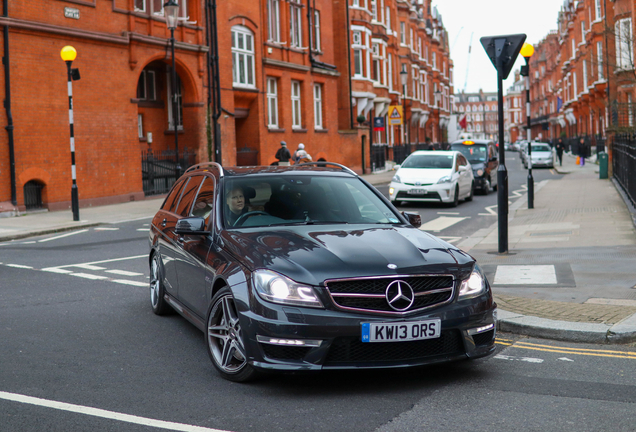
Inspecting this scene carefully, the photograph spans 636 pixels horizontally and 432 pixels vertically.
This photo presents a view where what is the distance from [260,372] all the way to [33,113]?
18075mm

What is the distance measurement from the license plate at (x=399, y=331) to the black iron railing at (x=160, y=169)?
856 inches

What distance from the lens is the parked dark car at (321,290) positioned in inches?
179

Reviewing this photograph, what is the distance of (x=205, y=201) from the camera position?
6289mm

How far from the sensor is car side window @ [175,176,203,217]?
677cm

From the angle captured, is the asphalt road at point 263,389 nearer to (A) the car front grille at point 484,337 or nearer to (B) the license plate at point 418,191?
(A) the car front grille at point 484,337

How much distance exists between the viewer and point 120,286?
359 inches

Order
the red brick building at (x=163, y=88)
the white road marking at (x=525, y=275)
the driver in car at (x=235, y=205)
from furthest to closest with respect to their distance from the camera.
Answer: the red brick building at (x=163, y=88) → the white road marking at (x=525, y=275) → the driver in car at (x=235, y=205)

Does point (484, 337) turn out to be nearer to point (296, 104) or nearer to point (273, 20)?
point (273, 20)

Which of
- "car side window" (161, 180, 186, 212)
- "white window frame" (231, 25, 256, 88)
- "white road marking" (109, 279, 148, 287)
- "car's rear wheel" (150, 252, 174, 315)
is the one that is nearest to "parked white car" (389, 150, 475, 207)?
"white road marking" (109, 279, 148, 287)

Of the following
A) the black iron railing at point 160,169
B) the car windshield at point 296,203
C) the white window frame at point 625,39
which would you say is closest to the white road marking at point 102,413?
the car windshield at point 296,203

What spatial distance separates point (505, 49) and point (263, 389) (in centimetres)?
714

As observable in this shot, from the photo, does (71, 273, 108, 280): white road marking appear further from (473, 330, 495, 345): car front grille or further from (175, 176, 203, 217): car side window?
(473, 330, 495, 345): car front grille

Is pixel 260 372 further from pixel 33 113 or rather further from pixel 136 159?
pixel 136 159

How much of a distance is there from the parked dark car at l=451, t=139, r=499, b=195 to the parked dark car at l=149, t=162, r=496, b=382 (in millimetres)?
19070
